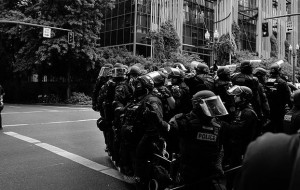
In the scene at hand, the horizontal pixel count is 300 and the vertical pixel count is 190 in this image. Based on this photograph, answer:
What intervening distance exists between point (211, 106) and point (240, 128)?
0.92 m

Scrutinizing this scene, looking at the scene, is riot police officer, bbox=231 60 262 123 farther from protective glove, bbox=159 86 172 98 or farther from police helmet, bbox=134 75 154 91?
police helmet, bbox=134 75 154 91

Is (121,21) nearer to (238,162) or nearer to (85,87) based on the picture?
(85,87)

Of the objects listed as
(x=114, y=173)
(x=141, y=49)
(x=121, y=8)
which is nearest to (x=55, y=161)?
(x=114, y=173)

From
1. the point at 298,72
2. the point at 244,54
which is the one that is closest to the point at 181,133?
the point at 244,54

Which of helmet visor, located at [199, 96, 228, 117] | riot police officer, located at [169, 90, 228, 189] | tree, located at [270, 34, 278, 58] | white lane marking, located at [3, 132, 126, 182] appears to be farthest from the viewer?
tree, located at [270, 34, 278, 58]

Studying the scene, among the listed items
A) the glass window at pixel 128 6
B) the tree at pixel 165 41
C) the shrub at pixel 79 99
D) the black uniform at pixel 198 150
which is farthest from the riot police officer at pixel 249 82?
the glass window at pixel 128 6

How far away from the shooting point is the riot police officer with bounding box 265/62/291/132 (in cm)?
608

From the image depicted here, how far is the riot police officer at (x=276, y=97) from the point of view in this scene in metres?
6.08

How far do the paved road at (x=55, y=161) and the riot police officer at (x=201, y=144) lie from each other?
2.33m

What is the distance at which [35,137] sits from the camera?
32.2 feet

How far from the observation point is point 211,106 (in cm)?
334

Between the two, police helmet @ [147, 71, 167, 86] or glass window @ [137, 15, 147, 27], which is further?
glass window @ [137, 15, 147, 27]

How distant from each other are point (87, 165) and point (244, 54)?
27.0 meters

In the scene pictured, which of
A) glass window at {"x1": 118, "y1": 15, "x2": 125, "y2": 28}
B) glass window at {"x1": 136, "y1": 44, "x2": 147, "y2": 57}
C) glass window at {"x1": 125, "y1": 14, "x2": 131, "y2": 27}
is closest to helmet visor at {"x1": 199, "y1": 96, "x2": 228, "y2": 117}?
glass window at {"x1": 136, "y1": 44, "x2": 147, "y2": 57}
